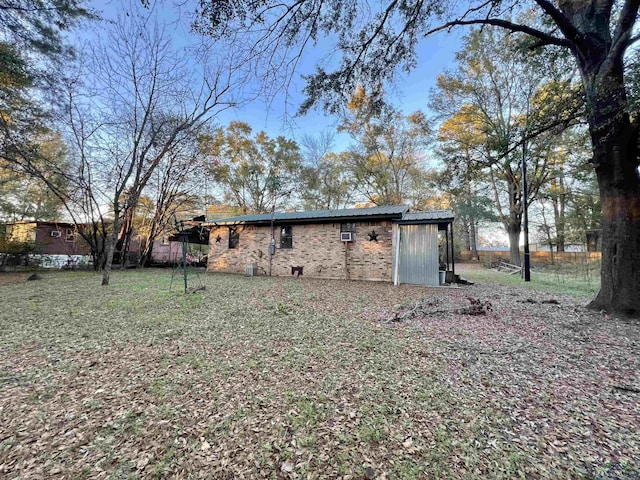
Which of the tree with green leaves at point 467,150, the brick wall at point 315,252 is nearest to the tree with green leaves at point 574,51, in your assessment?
the tree with green leaves at point 467,150

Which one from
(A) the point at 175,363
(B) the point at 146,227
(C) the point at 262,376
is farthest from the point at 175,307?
(B) the point at 146,227

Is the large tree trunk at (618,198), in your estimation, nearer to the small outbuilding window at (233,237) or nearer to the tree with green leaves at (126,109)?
the tree with green leaves at (126,109)

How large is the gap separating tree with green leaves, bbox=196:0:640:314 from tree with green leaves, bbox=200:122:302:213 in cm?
1733

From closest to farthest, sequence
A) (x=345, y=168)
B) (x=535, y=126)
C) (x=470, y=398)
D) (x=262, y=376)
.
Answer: (x=470, y=398)
(x=262, y=376)
(x=535, y=126)
(x=345, y=168)

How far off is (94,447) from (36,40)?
8058 mm

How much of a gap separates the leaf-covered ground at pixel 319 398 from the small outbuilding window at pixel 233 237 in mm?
8626

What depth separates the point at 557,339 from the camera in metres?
3.59

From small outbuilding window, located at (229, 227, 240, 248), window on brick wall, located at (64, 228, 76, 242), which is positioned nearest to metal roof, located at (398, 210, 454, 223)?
small outbuilding window, located at (229, 227, 240, 248)

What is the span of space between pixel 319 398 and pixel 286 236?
387 inches

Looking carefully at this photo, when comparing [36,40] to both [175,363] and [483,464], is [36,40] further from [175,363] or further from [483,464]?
[483,464]

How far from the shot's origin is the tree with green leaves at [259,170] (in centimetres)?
2147

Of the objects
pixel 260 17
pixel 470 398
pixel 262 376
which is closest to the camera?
pixel 470 398

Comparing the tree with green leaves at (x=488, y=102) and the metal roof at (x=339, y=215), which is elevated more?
the tree with green leaves at (x=488, y=102)

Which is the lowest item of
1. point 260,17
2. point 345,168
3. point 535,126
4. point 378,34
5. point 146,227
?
point 146,227
